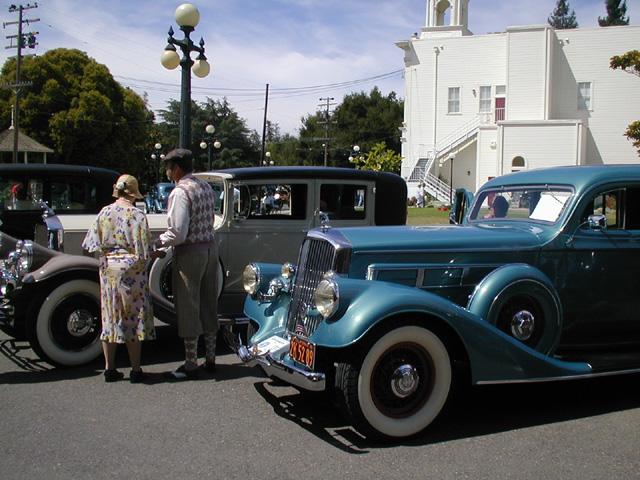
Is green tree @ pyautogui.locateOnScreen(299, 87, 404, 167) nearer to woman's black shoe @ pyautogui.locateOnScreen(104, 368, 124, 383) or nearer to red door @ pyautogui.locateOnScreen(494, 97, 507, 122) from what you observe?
red door @ pyautogui.locateOnScreen(494, 97, 507, 122)

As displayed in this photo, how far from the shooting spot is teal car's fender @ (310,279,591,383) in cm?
357

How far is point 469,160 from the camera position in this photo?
129 feet

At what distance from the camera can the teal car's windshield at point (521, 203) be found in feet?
15.9

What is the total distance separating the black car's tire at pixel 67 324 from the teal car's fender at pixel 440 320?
101 inches

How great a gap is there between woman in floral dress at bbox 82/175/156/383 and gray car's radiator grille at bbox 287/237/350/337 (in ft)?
4.30

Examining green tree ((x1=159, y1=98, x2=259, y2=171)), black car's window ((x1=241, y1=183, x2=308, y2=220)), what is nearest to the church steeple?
green tree ((x1=159, y1=98, x2=259, y2=171))

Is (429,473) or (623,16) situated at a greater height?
(623,16)

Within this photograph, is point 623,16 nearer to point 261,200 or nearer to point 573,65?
point 573,65

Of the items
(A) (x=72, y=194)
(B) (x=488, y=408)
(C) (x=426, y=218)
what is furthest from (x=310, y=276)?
(C) (x=426, y=218)

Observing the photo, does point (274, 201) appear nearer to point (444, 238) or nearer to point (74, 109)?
point (444, 238)

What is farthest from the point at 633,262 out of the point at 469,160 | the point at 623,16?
the point at 623,16

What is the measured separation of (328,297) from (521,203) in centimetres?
247

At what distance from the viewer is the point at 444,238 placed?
438 centimetres

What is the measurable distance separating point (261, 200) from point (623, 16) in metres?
70.9
